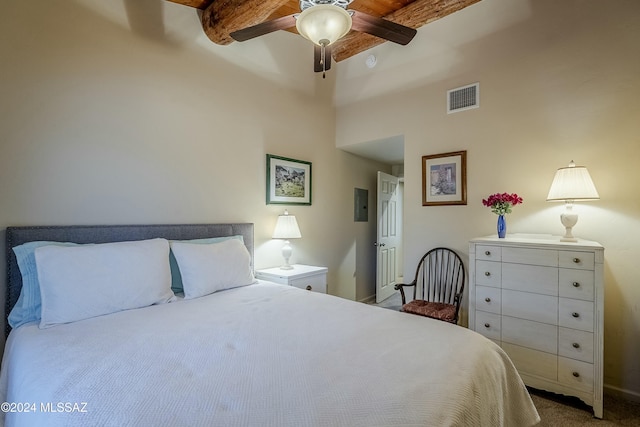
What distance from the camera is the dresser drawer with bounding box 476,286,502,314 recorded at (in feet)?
7.32

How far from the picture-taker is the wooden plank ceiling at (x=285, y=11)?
2.27 metres

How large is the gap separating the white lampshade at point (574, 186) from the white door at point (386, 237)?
7.51 ft

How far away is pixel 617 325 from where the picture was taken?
2.12 meters

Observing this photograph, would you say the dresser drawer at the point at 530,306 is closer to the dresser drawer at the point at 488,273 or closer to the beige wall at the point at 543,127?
the dresser drawer at the point at 488,273

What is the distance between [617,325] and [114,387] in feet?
A: 9.96

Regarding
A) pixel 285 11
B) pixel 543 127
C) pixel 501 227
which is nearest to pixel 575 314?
pixel 501 227

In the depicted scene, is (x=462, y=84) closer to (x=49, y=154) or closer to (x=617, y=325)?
(x=617, y=325)

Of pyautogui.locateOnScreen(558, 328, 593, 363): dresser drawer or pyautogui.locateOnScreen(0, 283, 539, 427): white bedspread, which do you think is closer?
pyautogui.locateOnScreen(0, 283, 539, 427): white bedspread

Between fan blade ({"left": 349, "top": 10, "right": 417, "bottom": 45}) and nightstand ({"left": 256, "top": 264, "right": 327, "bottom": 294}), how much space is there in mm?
2027

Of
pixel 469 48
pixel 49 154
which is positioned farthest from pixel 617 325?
pixel 49 154

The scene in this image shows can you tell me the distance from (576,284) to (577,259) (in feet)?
0.54

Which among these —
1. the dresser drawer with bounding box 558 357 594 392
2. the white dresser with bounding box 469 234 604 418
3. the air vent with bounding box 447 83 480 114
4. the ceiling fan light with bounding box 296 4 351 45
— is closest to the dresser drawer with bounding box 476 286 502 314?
the white dresser with bounding box 469 234 604 418

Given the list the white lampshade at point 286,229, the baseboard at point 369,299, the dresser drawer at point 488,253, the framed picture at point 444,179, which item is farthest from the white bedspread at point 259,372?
the baseboard at point 369,299

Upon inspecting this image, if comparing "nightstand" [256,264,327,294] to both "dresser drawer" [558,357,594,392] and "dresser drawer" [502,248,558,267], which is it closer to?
"dresser drawer" [502,248,558,267]
